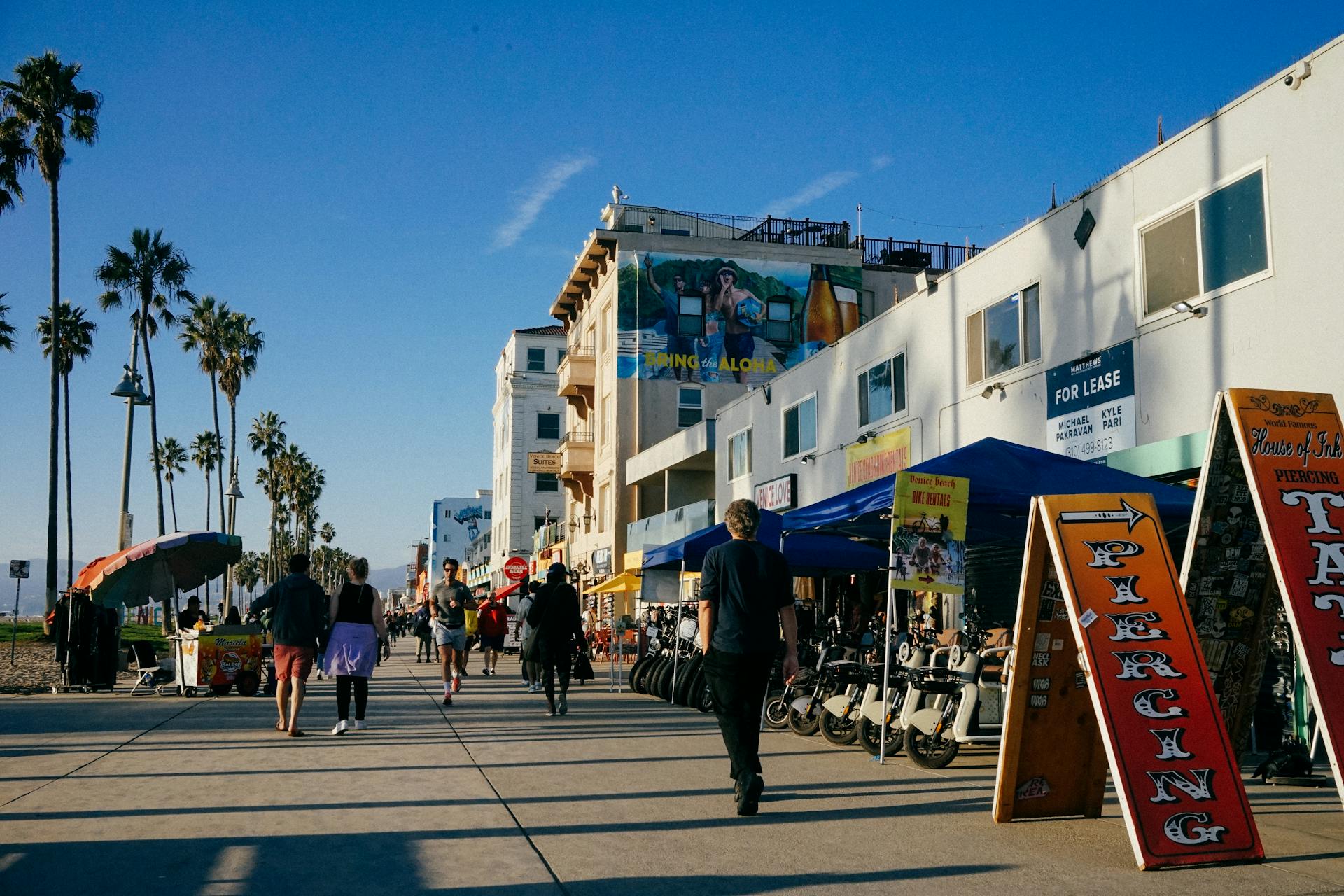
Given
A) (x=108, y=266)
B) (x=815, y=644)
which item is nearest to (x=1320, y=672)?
(x=815, y=644)

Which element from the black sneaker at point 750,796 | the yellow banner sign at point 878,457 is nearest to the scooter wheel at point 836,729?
the black sneaker at point 750,796

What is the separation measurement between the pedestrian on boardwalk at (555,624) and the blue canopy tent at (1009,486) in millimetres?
3570

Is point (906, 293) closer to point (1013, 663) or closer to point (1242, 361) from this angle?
point (1242, 361)

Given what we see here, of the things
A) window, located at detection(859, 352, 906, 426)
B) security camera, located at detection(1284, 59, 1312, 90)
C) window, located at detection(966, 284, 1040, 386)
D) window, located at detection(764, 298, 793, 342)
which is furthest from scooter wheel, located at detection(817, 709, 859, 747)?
window, located at detection(764, 298, 793, 342)

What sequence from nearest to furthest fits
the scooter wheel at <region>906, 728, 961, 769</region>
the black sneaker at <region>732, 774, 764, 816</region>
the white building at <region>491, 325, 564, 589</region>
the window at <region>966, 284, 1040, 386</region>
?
the black sneaker at <region>732, 774, 764, 816</region> → the scooter wheel at <region>906, 728, 961, 769</region> → the window at <region>966, 284, 1040, 386</region> → the white building at <region>491, 325, 564, 589</region>

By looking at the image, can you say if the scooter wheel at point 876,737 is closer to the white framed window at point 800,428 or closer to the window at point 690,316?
the white framed window at point 800,428

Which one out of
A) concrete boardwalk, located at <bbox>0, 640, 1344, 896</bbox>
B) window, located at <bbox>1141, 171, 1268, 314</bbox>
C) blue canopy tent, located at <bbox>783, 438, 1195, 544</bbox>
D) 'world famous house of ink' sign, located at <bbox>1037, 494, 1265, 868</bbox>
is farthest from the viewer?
window, located at <bbox>1141, 171, 1268, 314</bbox>

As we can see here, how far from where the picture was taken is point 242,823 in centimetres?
692

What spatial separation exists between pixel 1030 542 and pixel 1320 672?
1.54 meters

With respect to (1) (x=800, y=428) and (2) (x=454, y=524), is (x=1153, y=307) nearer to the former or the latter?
(1) (x=800, y=428)

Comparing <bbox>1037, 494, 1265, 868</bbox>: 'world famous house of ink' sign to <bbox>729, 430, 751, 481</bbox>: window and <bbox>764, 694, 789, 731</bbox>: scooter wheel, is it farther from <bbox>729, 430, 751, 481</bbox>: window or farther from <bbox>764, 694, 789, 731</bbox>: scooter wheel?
<bbox>729, 430, 751, 481</bbox>: window

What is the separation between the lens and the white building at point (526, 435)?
7400 centimetres

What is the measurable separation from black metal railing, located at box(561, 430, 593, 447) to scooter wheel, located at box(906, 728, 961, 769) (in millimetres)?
38736

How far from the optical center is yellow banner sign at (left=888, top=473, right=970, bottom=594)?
10.4m
